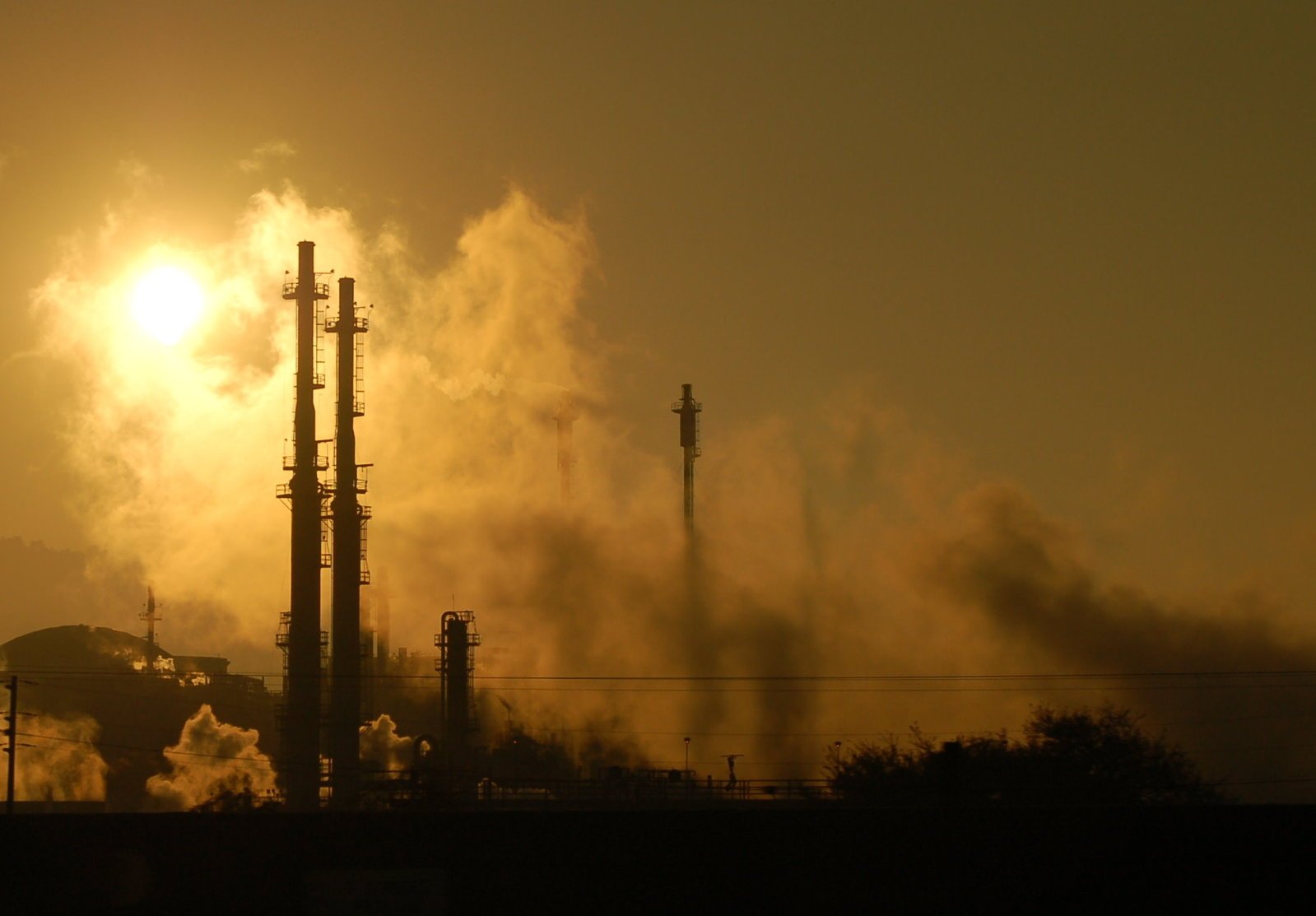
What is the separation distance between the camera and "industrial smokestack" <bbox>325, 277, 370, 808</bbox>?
4672 centimetres

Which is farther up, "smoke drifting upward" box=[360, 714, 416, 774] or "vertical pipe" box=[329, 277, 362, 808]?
"vertical pipe" box=[329, 277, 362, 808]

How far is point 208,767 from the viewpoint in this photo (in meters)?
55.7

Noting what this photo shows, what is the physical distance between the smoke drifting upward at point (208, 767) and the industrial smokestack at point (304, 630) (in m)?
6.16

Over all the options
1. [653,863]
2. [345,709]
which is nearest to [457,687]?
[345,709]

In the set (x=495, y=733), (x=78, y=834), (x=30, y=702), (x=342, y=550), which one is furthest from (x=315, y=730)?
(x=78, y=834)

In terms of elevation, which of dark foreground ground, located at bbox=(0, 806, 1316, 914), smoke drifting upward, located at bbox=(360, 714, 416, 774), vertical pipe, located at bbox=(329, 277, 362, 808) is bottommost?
dark foreground ground, located at bbox=(0, 806, 1316, 914)

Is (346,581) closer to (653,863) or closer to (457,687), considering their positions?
(457,687)

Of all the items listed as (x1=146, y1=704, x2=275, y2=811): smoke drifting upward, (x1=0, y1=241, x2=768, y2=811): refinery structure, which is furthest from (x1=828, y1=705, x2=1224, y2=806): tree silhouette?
(x1=146, y1=704, x2=275, y2=811): smoke drifting upward

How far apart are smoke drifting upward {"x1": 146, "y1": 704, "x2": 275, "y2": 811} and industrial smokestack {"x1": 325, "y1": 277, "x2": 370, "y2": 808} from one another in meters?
5.34

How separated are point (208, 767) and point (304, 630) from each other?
45.5 feet

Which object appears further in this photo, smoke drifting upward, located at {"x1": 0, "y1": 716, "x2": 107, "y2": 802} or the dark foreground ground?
smoke drifting upward, located at {"x1": 0, "y1": 716, "x2": 107, "y2": 802}

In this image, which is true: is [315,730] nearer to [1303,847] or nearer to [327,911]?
[327,911]

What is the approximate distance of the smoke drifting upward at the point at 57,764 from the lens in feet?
183

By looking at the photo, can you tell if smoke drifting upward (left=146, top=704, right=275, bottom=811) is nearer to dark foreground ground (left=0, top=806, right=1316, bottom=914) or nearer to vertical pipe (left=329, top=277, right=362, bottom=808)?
vertical pipe (left=329, top=277, right=362, bottom=808)
